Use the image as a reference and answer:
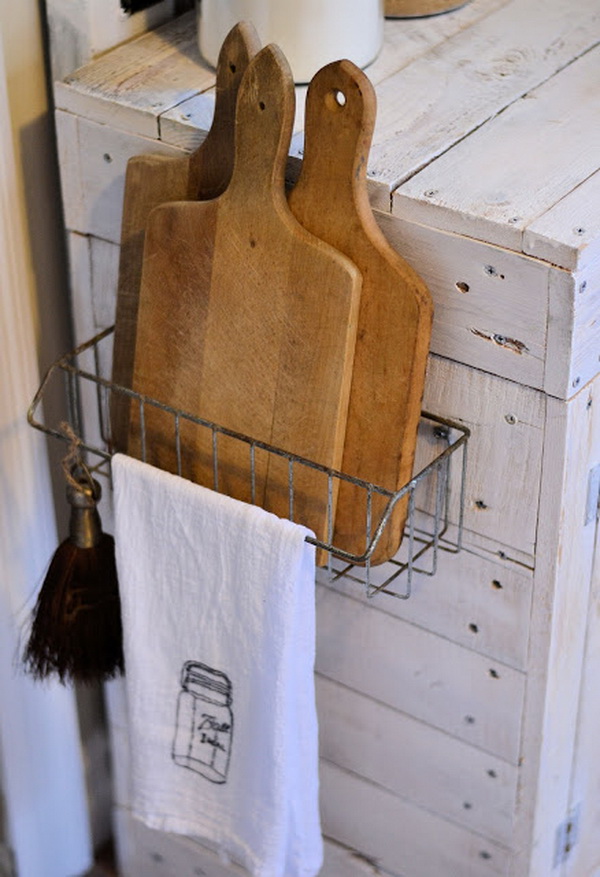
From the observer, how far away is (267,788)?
3.93 ft

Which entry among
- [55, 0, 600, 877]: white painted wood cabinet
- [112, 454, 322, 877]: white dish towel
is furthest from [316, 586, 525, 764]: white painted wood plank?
[112, 454, 322, 877]: white dish towel

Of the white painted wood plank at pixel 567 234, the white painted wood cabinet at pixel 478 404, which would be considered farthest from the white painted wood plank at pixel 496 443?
the white painted wood plank at pixel 567 234

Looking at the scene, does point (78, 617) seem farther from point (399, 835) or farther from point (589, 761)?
point (589, 761)

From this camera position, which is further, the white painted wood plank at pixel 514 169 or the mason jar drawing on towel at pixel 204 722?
the mason jar drawing on towel at pixel 204 722

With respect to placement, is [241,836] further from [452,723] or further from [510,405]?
[510,405]

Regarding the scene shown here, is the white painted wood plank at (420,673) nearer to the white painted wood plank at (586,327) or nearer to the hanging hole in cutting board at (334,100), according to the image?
the white painted wood plank at (586,327)

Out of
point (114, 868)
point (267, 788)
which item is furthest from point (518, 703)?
point (114, 868)

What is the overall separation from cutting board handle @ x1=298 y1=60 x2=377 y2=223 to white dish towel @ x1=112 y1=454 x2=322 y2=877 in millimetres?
242

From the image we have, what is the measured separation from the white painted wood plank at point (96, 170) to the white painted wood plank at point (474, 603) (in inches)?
14.5

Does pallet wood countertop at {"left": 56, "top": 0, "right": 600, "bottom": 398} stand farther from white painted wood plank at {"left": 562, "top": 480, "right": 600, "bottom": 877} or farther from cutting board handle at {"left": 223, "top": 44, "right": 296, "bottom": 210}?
white painted wood plank at {"left": 562, "top": 480, "right": 600, "bottom": 877}

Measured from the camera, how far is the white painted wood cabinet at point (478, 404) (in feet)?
3.26

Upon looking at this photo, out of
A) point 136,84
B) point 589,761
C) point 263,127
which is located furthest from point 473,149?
point 589,761

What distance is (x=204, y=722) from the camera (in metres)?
1.23

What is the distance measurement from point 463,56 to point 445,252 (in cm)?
25
